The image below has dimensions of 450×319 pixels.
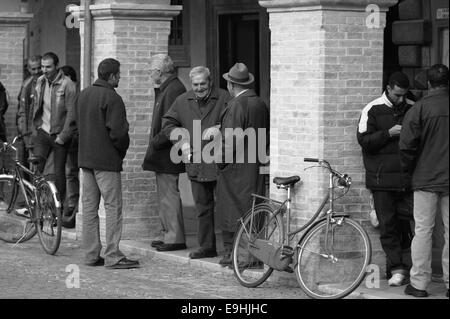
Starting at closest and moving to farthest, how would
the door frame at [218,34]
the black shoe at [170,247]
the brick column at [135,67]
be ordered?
the black shoe at [170,247] → the brick column at [135,67] → the door frame at [218,34]

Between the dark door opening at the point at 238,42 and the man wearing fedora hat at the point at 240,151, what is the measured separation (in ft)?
16.5

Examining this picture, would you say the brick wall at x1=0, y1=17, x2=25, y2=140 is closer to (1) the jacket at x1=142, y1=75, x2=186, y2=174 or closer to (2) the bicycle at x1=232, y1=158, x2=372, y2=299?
(1) the jacket at x1=142, y1=75, x2=186, y2=174

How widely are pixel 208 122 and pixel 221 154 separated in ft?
2.58

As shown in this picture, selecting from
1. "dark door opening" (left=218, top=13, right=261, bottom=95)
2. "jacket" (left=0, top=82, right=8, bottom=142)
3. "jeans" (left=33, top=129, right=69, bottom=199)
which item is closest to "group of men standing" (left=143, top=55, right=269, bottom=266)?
"jeans" (left=33, top=129, right=69, bottom=199)

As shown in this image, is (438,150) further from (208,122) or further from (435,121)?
(208,122)

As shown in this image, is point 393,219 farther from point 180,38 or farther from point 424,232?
point 180,38

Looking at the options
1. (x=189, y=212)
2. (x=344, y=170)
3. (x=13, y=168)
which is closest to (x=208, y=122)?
(x=344, y=170)

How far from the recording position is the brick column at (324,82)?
1184cm

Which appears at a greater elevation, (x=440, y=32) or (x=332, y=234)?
(x=440, y=32)

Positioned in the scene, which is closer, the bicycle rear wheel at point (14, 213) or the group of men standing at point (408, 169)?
the group of men standing at point (408, 169)

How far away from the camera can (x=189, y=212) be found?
58.5ft

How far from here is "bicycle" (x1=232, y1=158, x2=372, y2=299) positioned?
1121 centimetres

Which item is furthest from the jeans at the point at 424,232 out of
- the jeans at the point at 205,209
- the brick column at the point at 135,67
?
the brick column at the point at 135,67

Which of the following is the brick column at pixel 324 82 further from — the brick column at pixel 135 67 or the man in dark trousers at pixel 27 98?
the man in dark trousers at pixel 27 98
